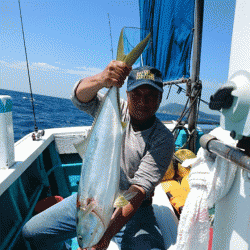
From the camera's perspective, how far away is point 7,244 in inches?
70.1

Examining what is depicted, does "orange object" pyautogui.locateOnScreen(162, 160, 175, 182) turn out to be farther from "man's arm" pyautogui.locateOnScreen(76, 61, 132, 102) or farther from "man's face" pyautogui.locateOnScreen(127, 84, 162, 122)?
"man's arm" pyautogui.locateOnScreen(76, 61, 132, 102)

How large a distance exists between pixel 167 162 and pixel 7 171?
4.51 feet

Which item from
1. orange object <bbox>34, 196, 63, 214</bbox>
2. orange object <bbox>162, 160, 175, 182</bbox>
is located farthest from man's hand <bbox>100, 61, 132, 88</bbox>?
orange object <bbox>162, 160, 175, 182</bbox>

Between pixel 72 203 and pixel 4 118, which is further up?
pixel 4 118

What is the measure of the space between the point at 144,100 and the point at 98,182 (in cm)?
75

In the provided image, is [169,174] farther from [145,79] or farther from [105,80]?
[105,80]

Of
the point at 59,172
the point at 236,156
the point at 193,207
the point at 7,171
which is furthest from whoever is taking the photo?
the point at 59,172

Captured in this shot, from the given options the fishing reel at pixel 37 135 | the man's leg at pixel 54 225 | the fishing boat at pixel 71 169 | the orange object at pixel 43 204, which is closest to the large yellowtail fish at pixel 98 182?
the fishing boat at pixel 71 169

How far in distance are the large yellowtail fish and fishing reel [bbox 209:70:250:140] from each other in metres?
0.61

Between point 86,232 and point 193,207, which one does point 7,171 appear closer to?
point 86,232

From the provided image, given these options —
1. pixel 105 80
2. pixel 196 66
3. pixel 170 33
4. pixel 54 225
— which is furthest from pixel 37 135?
pixel 170 33

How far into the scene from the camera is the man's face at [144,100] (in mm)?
1593

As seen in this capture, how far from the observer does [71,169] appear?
348cm

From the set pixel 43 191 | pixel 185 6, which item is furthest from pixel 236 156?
pixel 185 6
